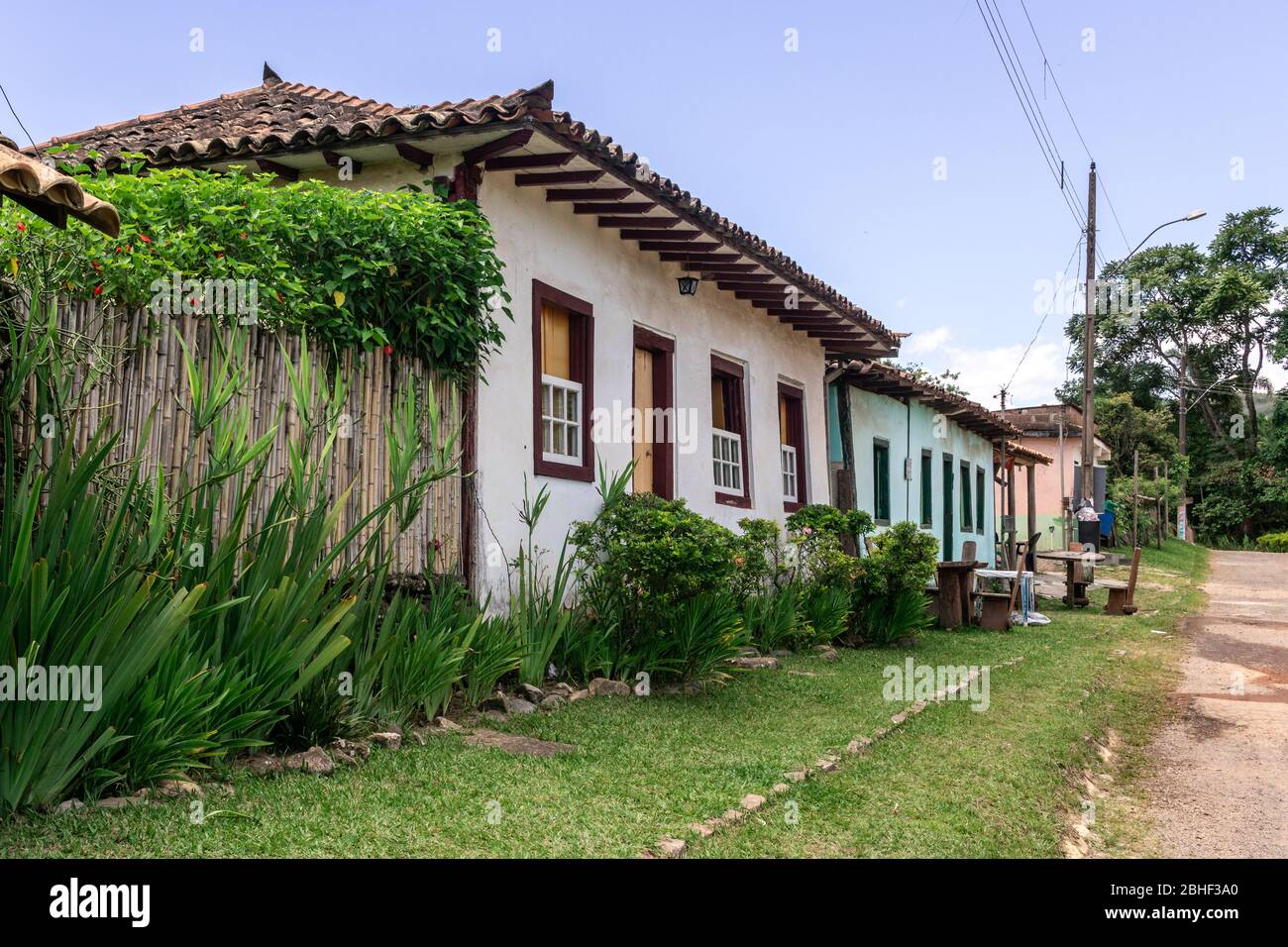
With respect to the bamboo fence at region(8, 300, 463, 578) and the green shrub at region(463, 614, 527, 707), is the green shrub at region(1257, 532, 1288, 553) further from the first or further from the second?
the bamboo fence at region(8, 300, 463, 578)

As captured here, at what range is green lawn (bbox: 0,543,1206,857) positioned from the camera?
378cm

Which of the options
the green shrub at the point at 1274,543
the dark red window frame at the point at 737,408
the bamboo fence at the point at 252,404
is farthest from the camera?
the green shrub at the point at 1274,543

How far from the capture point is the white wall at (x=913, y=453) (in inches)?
636

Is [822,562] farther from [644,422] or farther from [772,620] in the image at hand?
[644,422]

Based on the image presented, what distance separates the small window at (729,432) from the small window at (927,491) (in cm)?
782

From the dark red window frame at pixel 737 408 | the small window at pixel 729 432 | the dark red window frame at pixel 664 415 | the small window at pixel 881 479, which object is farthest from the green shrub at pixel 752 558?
the small window at pixel 881 479

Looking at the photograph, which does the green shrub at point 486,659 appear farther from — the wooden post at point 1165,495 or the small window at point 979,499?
the wooden post at point 1165,495

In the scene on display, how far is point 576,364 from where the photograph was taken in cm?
909

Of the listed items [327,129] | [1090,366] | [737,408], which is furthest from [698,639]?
[1090,366]

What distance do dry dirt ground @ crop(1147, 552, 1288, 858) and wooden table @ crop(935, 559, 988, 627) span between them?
2.66 meters

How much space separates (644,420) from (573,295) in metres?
1.72

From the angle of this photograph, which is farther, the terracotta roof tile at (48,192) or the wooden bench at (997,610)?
the wooden bench at (997,610)

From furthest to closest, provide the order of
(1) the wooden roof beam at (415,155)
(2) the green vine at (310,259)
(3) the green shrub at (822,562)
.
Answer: (3) the green shrub at (822,562), (1) the wooden roof beam at (415,155), (2) the green vine at (310,259)

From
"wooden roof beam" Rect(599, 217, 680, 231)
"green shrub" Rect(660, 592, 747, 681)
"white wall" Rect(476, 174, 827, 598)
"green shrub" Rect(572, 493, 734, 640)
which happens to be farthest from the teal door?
"green shrub" Rect(572, 493, 734, 640)
